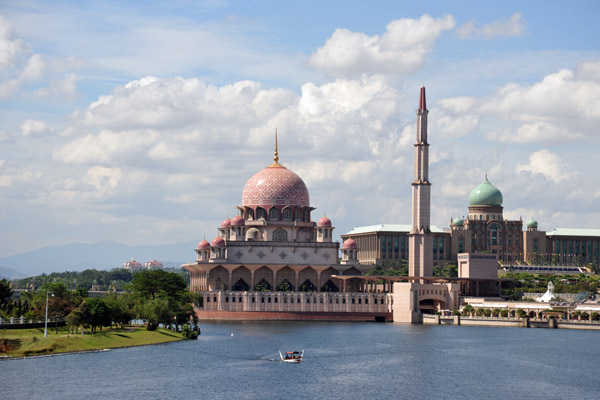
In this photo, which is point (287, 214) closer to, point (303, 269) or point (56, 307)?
point (303, 269)

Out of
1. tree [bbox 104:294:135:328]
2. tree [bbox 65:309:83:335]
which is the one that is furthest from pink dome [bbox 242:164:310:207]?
tree [bbox 65:309:83:335]

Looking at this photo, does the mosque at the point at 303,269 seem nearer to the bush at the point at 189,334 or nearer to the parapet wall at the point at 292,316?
the parapet wall at the point at 292,316

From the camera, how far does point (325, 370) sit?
7938 cm

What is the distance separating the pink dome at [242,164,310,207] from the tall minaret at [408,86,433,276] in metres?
19.4

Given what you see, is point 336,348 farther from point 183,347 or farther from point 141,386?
point 141,386

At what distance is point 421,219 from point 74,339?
79.0m

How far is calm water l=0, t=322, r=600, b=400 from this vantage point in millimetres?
66062

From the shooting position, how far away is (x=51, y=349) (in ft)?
258

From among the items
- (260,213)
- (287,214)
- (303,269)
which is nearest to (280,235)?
(287,214)

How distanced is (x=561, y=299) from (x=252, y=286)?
152ft

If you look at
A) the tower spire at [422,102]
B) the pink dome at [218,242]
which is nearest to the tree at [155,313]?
the pink dome at [218,242]

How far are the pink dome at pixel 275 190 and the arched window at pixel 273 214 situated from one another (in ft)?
2.75

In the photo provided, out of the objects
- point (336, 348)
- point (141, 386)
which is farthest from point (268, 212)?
point (141, 386)

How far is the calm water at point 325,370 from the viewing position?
66062 millimetres
